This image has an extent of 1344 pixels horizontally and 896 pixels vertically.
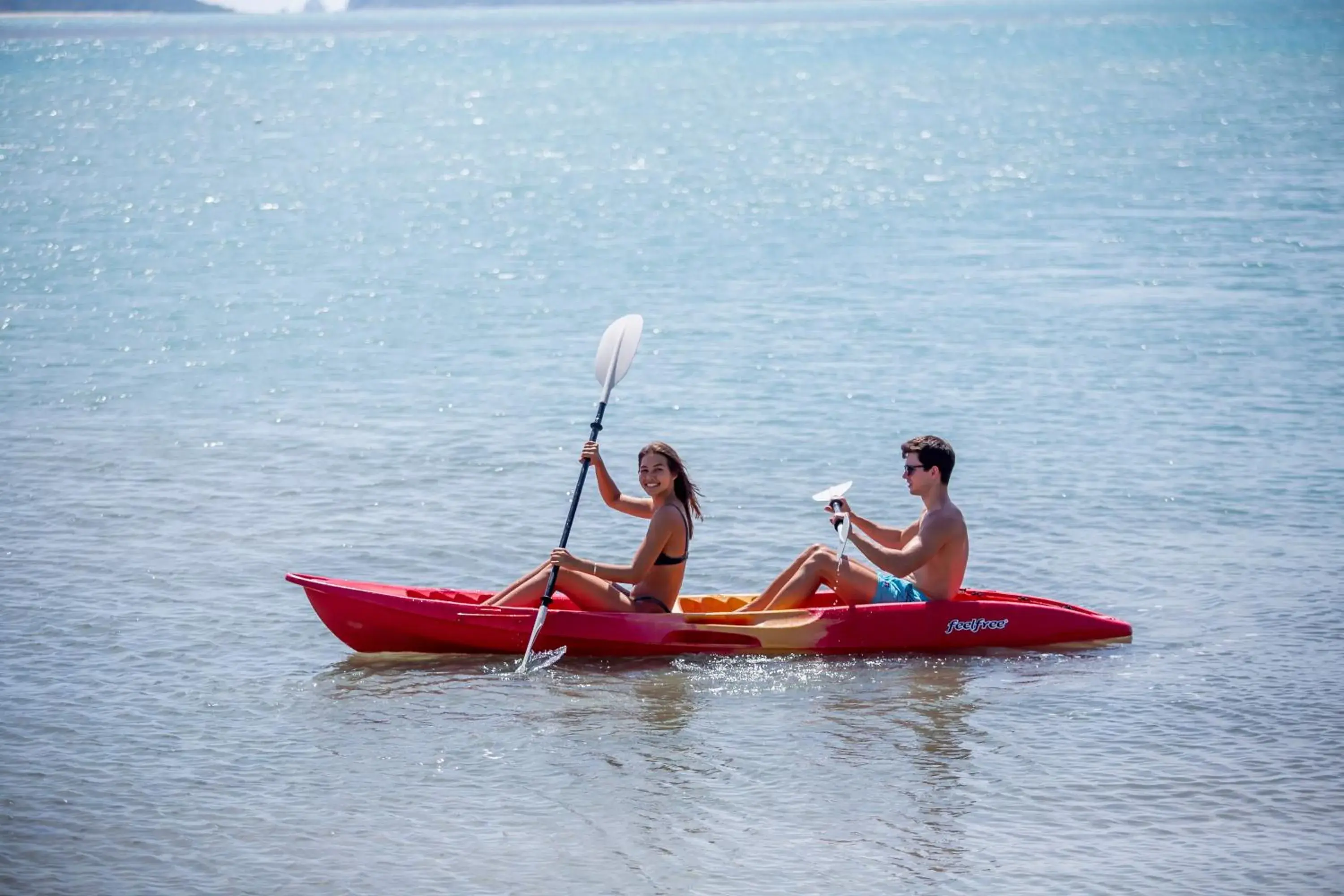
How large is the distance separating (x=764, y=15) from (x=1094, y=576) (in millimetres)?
193046

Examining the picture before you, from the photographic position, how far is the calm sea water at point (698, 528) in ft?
25.1

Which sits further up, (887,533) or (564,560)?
(887,533)

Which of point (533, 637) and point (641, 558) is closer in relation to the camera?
point (533, 637)

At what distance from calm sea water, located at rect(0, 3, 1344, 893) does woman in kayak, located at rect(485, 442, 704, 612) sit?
376mm

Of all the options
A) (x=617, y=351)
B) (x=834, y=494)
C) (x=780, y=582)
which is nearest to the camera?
(x=834, y=494)

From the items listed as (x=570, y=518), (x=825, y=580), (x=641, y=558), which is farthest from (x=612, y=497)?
(x=825, y=580)

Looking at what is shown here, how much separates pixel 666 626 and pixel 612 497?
3.12 feet

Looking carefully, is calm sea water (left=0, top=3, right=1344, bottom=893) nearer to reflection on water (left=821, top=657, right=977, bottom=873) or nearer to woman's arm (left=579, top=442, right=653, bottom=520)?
reflection on water (left=821, top=657, right=977, bottom=873)

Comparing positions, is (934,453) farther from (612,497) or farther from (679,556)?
(612,497)

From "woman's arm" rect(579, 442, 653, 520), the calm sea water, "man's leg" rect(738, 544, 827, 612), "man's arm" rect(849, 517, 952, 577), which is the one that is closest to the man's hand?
"man's arm" rect(849, 517, 952, 577)

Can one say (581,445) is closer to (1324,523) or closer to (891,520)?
(891,520)

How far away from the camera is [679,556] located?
9.70 meters

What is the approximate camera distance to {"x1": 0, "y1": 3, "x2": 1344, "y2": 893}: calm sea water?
764cm

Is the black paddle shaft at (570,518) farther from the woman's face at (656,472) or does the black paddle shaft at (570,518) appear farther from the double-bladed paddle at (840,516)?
the double-bladed paddle at (840,516)
